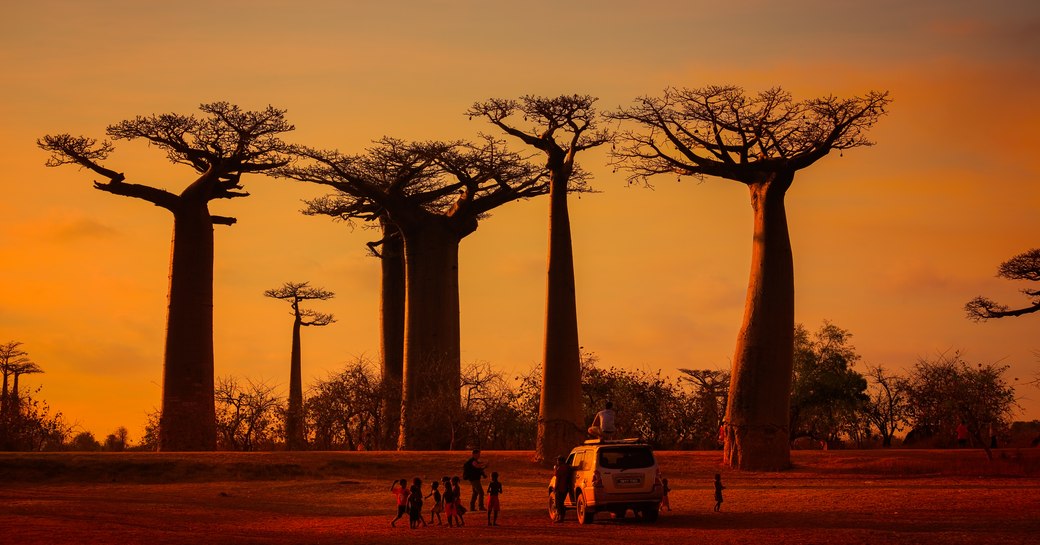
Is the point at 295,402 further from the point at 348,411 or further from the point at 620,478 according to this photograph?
the point at 620,478

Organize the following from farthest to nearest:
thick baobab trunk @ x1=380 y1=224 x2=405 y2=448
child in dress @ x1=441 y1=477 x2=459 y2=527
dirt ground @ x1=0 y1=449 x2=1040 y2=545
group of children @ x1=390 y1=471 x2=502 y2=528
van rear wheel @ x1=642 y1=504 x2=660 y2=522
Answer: thick baobab trunk @ x1=380 y1=224 x2=405 y2=448 → child in dress @ x1=441 y1=477 x2=459 y2=527 → group of children @ x1=390 y1=471 x2=502 y2=528 → van rear wheel @ x1=642 y1=504 x2=660 y2=522 → dirt ground @ x1=0 y1=449 x2=1040 y2=545

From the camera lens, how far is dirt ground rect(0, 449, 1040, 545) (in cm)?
1702

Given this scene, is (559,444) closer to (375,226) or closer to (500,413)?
(500,413)

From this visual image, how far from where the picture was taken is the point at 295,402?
49.4 metres

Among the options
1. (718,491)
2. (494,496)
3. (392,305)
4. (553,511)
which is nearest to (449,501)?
(494,496)

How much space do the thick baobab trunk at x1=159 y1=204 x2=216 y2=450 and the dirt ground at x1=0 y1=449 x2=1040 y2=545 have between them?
4.94m

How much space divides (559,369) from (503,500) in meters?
6.68

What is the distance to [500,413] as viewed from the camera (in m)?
42.8

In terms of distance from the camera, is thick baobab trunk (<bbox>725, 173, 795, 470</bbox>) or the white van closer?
the white van

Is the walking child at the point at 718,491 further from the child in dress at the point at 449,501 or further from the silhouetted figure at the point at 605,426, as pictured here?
the child in dress at the point at 449,501

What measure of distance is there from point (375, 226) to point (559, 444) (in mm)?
19963

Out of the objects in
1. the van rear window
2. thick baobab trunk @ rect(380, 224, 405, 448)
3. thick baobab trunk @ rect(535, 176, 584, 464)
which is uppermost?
thick baobab trunk @ rect(380, 224, 405, 448)

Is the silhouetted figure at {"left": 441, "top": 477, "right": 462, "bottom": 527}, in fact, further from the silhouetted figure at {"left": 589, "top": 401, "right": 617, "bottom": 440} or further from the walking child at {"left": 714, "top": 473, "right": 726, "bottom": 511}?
the walking child at {"left": 714, "top": 473, "right": 726, "bottom": 511}

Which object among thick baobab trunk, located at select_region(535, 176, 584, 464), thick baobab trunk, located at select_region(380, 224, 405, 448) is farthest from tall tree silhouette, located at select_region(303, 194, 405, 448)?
thick baobab trunk, located at select_region(535, 176, 584, 464)
